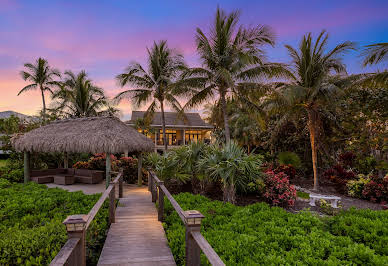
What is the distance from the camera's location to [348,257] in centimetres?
343

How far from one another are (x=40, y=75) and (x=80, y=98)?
6.26m

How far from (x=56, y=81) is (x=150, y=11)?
17915 mm

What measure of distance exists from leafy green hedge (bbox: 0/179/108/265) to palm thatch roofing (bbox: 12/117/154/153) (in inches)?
105

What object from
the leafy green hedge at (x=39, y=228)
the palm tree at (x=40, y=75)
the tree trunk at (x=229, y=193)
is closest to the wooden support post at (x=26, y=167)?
the leafy green hedge at (x=39, y=228)

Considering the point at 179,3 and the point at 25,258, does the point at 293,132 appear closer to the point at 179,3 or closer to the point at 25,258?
the point at 179,3

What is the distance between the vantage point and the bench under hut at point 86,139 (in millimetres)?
9703

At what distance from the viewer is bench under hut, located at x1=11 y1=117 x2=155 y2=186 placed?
31.8 ft

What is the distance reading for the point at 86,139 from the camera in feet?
32.9

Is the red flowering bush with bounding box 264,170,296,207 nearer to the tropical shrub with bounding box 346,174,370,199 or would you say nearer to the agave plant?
the agave plant

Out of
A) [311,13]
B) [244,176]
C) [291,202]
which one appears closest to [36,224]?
[244,176]

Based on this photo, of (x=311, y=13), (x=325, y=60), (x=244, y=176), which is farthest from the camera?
(x=325, y=60)

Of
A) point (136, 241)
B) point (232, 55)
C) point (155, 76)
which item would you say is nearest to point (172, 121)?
point (155, 76)

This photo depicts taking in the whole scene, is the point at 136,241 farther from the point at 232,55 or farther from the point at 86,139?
the point at 232,55

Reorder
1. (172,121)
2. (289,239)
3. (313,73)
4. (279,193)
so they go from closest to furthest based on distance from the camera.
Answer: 1. (289,239)
2. (279,193)
3. (313,73)
4. (172,121)
